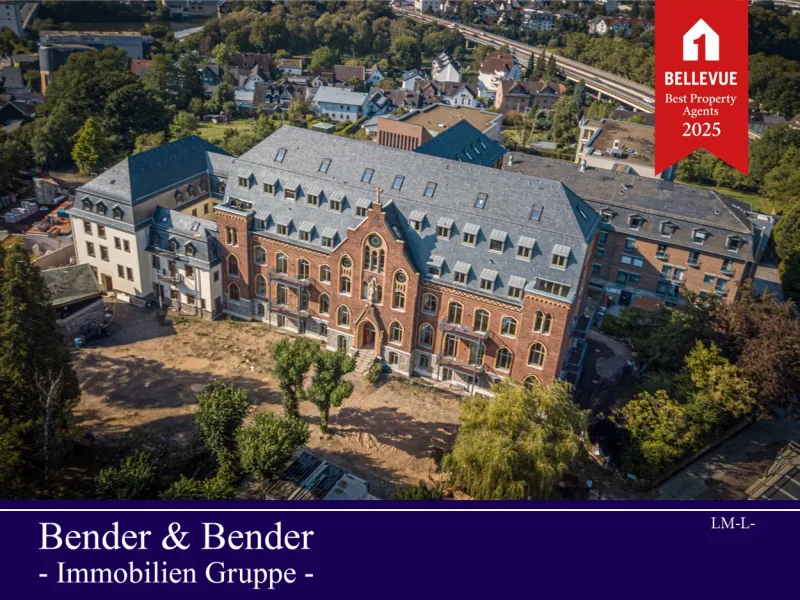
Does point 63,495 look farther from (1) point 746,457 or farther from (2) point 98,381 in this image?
(1) point 746,457

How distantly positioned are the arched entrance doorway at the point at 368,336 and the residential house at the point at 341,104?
383 ft

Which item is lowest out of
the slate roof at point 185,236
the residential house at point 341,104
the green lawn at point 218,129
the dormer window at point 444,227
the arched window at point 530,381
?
the arched window at point 530,381

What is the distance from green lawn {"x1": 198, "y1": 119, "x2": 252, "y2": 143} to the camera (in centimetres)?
15324

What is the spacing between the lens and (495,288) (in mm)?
63094

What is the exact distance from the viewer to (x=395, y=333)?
69688mm

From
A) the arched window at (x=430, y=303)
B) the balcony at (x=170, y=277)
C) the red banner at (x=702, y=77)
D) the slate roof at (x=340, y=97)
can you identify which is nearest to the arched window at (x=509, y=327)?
the arched window at (x=430, y=303)

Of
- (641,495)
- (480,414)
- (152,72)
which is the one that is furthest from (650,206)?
(152,72)

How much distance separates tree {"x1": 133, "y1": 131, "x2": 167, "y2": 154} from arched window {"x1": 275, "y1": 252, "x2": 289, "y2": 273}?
6813 cm

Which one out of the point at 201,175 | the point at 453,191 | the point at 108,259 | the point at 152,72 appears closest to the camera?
the point at 453,191

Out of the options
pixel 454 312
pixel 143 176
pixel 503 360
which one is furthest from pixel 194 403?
pixel 503 360

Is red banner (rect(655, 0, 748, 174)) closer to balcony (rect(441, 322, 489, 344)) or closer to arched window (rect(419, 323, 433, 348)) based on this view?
balcony (rect(441, 322, 489, 344))

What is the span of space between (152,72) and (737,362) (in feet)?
525

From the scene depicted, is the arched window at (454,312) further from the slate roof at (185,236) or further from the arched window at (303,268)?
the slate roof at (185,236)

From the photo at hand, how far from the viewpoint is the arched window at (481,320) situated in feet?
211
